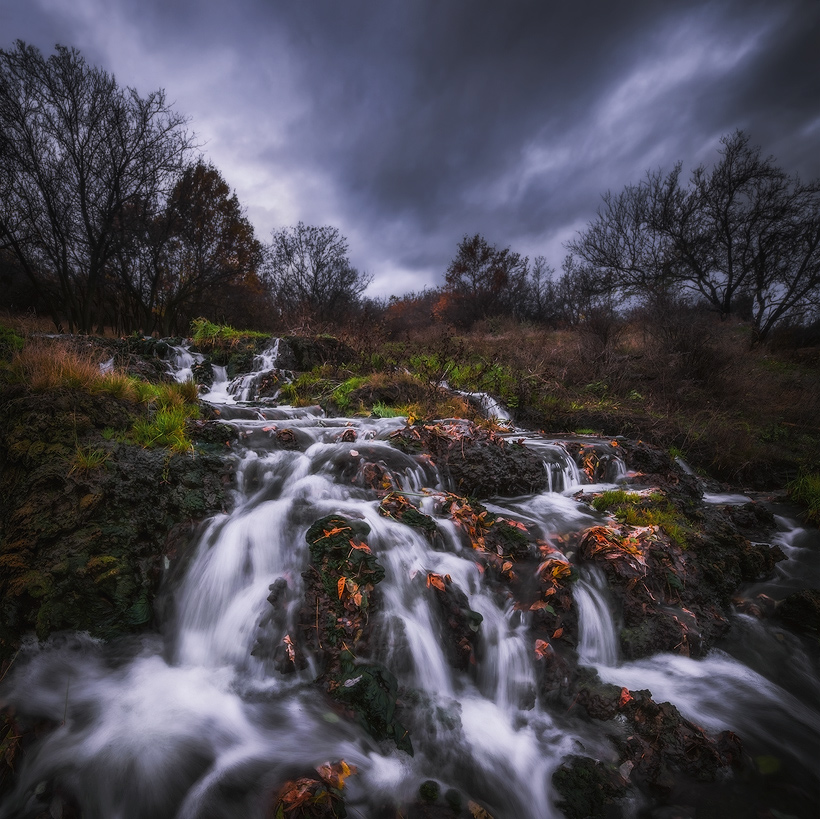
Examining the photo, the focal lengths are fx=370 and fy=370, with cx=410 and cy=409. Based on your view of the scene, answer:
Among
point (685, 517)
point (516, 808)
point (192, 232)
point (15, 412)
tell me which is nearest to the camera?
point (516, 808)

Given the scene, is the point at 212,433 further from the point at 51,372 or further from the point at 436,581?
the point at 436,581

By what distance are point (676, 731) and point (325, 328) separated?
12.9m

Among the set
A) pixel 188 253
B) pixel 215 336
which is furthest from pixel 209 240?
pixel 215 336

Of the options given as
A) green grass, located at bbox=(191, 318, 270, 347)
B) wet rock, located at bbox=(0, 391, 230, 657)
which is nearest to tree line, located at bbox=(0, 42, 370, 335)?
green grass, located at bbox=(191, 318, 270, 347)

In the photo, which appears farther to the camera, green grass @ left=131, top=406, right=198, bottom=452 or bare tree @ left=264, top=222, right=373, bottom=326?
bare tree @ left=264, top=222, right=373, bottom=326

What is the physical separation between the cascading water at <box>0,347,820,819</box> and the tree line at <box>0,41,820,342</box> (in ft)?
32.9

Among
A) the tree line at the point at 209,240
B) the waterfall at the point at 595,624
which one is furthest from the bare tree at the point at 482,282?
the waterfall at the point at 595,624

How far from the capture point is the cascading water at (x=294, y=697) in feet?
7.16

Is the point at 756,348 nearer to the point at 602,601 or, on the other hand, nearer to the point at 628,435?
the point at 628,435

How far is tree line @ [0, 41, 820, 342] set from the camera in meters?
13.3

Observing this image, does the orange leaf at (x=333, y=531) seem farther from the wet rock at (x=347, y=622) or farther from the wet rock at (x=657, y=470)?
the wet rock at (x=657, y=470)

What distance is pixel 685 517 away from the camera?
180 inches

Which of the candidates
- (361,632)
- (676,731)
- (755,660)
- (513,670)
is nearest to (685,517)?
(755,660)

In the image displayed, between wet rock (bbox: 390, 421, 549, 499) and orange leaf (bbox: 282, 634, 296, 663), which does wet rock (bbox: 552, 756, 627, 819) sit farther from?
wet rock (bbox: 390, 421, 549, 499)
